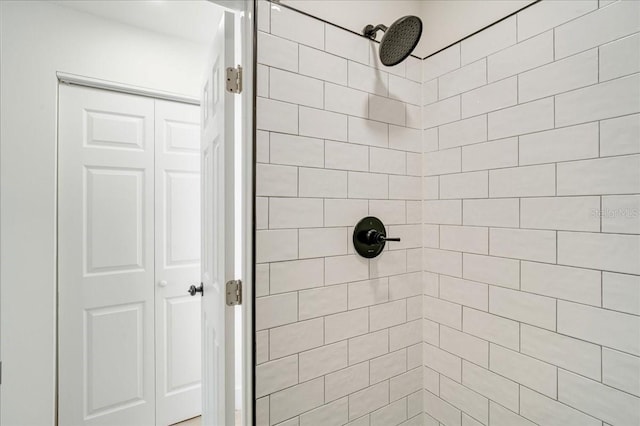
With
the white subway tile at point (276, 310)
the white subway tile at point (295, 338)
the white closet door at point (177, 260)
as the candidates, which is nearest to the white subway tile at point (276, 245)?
the white subway tile at point (276, 310)

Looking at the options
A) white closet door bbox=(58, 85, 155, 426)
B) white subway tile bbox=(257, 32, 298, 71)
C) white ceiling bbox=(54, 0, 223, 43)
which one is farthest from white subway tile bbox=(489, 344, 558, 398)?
white ceiling bbox=(54, 0, 223, 43)

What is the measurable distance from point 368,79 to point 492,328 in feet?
3.24

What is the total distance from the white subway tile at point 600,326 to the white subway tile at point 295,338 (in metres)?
0.72

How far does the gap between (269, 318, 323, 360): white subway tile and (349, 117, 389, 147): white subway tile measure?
0.65 metres

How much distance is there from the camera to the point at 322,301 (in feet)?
3.29

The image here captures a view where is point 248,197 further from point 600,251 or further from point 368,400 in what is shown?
point 600,251

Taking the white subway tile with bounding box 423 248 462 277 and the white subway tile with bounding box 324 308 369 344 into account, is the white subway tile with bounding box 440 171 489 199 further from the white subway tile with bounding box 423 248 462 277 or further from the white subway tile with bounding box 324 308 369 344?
the white subway tile with bounding box 324 308 369 344

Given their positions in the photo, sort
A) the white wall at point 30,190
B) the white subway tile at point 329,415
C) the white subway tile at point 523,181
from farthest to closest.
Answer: the white wall at point 30,190 → the white subway tile at point 329,415 → the white subway tile at point 523,181

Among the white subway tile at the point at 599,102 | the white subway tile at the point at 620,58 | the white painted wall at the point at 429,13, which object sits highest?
the white painted wall at the point at 429,13

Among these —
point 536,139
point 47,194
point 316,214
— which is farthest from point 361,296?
point 47,194

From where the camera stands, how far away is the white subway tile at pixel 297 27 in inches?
36.4

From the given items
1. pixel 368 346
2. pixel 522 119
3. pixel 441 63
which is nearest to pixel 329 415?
pixel 368 346

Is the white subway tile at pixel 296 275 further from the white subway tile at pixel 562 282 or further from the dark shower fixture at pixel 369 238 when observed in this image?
the white subway tile at pixel 562 282

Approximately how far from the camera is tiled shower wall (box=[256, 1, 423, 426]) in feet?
3.00
